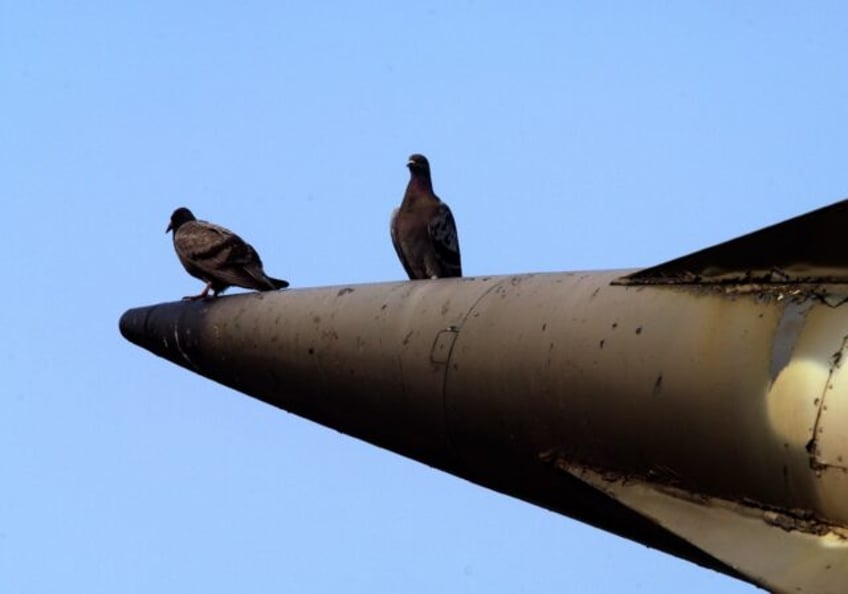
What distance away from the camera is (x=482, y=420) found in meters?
6.35

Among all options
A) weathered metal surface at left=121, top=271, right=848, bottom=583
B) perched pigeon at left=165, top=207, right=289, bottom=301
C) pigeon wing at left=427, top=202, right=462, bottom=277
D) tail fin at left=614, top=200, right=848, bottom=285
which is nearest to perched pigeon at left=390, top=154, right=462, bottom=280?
pigeon wing at left=427, top=202, right=462, bottom=277

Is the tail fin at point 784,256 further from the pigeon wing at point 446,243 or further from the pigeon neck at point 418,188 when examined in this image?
the pigeon neck at point 418,188

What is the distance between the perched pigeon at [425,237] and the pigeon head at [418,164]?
0.24m

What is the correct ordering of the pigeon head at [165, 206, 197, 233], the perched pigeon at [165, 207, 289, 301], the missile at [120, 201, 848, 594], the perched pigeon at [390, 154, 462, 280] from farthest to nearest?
the pigeon head at [165, 206, 197, 233]
the perched pigeon at [165, 207, 289, 301]
the perched pigeon at [390, 154, 462, 280]
the missile at [120, 201, 848, 594]

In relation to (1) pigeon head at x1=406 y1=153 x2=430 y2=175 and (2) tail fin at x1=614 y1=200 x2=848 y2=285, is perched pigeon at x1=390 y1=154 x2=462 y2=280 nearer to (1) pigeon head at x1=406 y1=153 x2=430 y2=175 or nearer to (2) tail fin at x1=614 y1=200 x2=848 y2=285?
(1) pigeon head at x1=406 y1=153 x2=430 y2=175

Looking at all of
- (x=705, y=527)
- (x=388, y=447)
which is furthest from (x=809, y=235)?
(x=388, y=447)

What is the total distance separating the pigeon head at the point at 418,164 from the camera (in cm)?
1105

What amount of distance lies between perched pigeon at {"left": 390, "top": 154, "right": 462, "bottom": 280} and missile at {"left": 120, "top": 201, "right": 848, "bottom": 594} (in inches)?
98.6

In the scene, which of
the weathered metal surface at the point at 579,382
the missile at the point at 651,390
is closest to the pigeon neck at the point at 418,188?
the weathered metal surface at the point at 579,382

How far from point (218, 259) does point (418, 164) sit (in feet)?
5.14

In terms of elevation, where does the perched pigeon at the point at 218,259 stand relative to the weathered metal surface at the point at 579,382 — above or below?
above

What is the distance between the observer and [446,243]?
10.2m

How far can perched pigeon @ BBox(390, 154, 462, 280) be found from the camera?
33.3 ft

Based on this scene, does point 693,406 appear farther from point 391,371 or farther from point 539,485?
point 391,371
